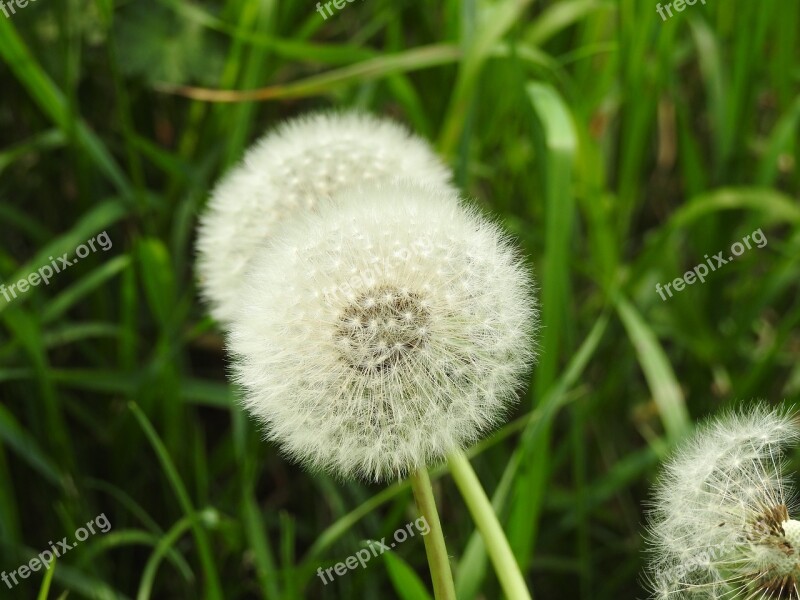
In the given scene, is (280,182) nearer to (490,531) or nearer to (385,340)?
(385,340)

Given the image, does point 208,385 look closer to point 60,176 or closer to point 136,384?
point 136,384

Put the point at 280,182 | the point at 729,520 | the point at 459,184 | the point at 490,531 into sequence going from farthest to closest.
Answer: the point at 459,184 < the point at 280,182 < the point at 490,531 < the point at 729,520

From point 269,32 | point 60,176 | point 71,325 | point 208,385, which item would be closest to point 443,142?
point 269,32

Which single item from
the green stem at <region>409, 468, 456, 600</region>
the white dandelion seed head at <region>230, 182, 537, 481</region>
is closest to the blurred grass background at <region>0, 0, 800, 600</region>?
the white dandelion seed head at <region>230, 182, 537, 481</region>

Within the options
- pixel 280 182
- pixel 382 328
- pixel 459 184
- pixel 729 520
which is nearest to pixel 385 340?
pixel 382 328

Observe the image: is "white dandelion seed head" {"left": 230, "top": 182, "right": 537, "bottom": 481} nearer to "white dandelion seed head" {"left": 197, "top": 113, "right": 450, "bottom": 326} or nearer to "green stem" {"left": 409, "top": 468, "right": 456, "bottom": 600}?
"green stem" {"left": 409, "top": 468, "right": 456, "bottom": 600}

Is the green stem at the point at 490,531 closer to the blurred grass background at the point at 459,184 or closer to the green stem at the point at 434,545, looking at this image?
the green stem at the point at 434,545
